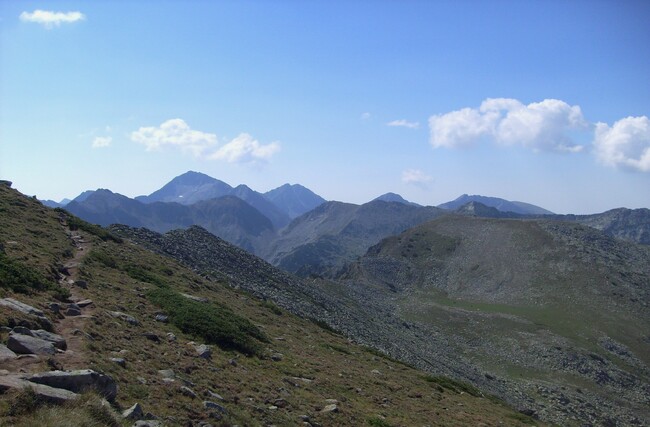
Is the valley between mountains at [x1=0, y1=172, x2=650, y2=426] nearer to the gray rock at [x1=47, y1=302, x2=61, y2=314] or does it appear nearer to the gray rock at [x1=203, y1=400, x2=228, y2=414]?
the gray rock at [x1=203, y1=400, x2=228, y2=414]

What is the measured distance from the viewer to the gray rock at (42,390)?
1168cm

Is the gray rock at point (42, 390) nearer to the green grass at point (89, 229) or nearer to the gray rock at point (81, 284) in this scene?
the gray rock at point (81, 284)

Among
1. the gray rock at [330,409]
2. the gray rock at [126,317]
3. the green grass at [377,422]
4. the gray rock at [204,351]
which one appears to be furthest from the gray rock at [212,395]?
the gray rock at [126,317]

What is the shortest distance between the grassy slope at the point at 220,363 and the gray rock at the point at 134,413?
768 mm

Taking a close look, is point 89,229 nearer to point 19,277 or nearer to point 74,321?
point 19,277

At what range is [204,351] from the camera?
2241 centimetres

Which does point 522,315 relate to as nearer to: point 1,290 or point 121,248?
point 121,248

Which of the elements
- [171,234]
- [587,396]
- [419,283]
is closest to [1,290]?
[171,234]

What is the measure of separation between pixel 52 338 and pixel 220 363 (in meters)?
7.73

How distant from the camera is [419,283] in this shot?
144 m

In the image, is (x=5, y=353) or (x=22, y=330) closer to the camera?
(x=5, y=353)

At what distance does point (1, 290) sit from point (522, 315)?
10696 centimetres

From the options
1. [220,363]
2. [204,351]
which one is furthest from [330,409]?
[204,351]

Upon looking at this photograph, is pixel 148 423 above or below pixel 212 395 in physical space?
above
